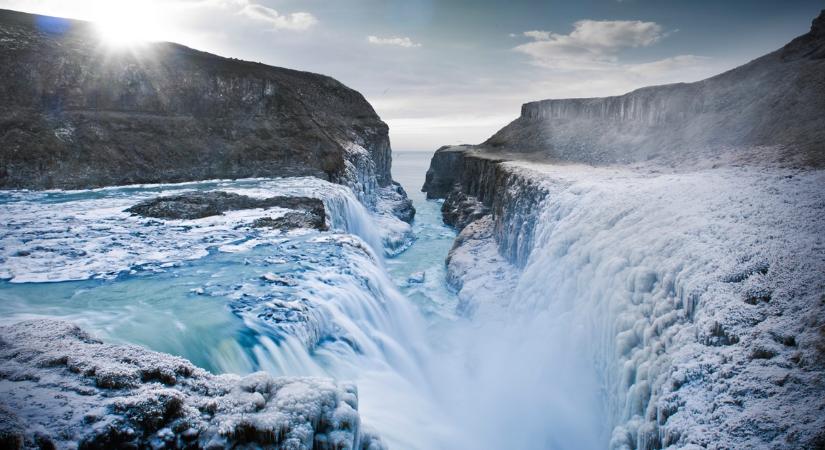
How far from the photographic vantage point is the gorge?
418cm

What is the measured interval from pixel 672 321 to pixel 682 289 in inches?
22.8

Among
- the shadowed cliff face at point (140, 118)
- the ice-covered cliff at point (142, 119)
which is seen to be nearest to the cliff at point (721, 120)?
the ice-covered cliff at point (142, 119)

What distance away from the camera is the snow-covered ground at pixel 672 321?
4.50 m

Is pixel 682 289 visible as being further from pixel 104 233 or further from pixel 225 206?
pixel 225 206

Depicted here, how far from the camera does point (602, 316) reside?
9.39m

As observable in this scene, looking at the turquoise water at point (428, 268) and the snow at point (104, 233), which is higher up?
the snow at point (104, 233)

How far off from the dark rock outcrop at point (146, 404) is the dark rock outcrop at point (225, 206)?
41.0 feet

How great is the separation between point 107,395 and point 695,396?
257 inches

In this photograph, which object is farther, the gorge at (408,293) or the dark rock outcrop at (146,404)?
the gorge at (408,293)

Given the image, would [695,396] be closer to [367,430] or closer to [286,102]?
[367,430]

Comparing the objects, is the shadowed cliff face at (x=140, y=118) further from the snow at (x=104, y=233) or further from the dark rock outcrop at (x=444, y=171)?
the dark rock outcrop at (x=444, y=171)

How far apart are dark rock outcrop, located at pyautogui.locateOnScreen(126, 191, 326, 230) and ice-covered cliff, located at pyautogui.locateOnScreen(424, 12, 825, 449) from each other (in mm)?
8335

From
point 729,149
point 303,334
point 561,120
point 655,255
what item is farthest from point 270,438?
point 561,120

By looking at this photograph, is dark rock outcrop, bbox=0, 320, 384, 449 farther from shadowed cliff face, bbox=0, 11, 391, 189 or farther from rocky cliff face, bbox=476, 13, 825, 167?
shadowed cliff face, bbox=0, 11, 391, 189
